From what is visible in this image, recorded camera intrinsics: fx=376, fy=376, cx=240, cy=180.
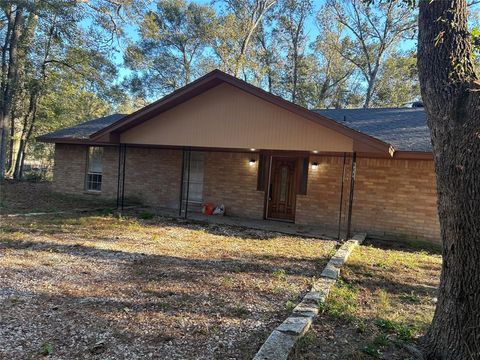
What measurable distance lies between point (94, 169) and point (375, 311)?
483 inches

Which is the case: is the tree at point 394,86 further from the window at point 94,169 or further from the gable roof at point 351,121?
the window at point 94,169

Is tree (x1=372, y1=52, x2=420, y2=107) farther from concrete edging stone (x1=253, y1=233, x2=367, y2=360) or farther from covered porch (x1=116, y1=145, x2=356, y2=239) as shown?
concrete edging stone (x1=253, y1=233, x2=367, y2=360)

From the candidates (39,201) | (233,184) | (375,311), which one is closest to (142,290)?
(375,311)

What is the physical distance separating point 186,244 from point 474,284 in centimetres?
577

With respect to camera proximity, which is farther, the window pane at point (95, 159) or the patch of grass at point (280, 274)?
the window pane at point (95, 159)

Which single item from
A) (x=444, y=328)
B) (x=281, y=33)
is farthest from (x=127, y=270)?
(x=281, y=33)

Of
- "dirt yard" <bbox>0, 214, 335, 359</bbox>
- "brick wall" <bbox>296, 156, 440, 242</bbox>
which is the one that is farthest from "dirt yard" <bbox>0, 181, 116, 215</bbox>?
"brick wall" <bbox>296, 156, 440, 242</bbox>

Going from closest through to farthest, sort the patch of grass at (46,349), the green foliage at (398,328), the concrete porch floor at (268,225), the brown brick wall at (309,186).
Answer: the patch of grass at (46,349) → the green foliage at (398,328) → the brown brick wall at (309,186) → the concrete porch floor at (268,225)

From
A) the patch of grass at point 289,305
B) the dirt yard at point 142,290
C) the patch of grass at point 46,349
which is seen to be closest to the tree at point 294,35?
the dirt yard at point 142,290

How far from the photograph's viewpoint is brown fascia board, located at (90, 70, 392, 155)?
805 cm

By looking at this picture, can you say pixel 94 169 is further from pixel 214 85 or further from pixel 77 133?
pixel 214 85

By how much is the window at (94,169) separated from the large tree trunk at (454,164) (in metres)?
12.9

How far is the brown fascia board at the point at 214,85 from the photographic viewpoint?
8047 mm

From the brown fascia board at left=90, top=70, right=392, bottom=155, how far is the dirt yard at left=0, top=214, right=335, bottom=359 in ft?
7.94
